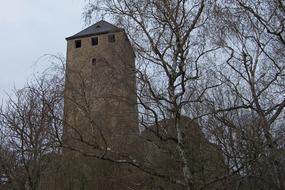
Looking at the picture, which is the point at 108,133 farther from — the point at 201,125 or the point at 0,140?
the point at 0,140

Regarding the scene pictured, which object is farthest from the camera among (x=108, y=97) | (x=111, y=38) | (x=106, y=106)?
(x=106, y=106)

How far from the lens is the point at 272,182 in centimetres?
1143

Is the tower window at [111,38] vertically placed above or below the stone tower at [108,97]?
above

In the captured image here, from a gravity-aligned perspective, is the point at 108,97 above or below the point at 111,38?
below

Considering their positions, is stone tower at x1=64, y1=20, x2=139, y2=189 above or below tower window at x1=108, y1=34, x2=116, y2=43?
below

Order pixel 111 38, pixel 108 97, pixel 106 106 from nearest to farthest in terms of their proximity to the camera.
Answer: pixel 108 97 → pixel 111 38 → pixel 106 106

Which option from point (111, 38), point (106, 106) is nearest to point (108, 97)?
point (106, 106)

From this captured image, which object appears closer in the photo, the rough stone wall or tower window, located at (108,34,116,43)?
the rough stone wall

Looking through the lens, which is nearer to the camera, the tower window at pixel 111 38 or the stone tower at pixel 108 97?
the stone tower at pixel 108 97

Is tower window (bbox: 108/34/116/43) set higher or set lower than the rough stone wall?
higher

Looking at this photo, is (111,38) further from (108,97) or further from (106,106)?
(106,106)

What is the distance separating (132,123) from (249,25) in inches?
174

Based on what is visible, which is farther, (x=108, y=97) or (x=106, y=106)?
(x=106, y=106)

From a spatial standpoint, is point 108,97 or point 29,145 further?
point 29,145
